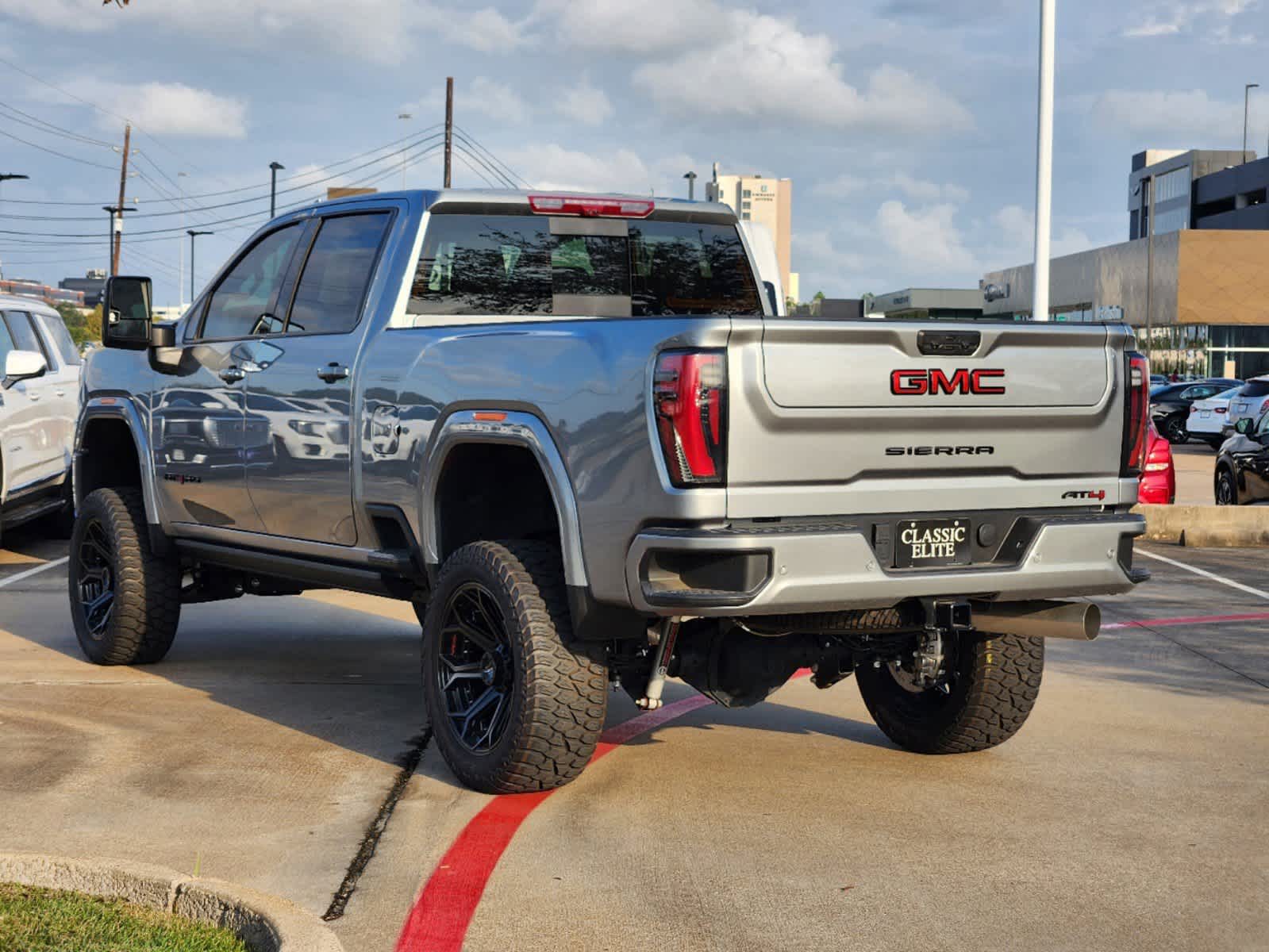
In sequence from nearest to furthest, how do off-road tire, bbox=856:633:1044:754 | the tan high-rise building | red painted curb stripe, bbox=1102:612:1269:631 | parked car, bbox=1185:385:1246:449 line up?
off-road tire, bbox=856:633:1044:754, red painted curb stripe, bbox=1102:612:1269:631, parked car, bbox=1185:385:1246:449, the tan high-rise building

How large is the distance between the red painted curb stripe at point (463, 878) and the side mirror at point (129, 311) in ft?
10.2

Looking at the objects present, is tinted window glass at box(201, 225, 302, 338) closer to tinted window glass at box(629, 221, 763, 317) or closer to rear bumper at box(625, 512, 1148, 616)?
tinted window glass at box(629, 221, 763, 317)

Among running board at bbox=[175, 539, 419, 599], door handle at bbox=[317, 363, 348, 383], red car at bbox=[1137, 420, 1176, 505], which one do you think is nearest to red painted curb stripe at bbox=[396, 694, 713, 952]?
running board at bbox=[175, 539, 419, 599]

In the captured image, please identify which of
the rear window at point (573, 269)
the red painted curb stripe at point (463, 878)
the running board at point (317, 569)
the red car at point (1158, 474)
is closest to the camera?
the red painted curb stripe at point (463, 878)

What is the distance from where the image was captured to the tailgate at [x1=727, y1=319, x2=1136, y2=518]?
5.01 meters

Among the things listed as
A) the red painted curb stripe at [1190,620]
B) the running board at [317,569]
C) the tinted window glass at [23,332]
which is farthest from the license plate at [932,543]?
the tinted window glass at [23,332]

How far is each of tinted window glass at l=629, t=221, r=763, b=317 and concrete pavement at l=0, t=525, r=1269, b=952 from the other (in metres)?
1.82

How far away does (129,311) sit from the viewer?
7805 millimetres

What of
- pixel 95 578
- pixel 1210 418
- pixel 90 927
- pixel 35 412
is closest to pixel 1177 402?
pixel 1210 418

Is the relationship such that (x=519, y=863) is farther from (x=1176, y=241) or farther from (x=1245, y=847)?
(x=1176, y=241)

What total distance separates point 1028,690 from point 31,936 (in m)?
3.80

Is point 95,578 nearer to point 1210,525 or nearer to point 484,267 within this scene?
point 484,267

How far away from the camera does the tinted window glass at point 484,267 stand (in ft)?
22.2

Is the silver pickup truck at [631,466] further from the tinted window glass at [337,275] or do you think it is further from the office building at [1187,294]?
the office building at [1187,294]
